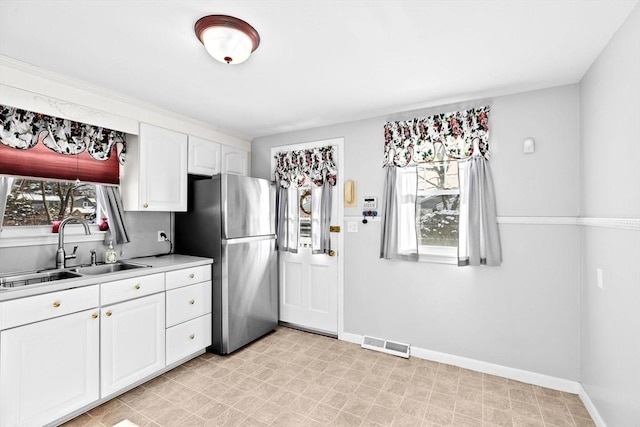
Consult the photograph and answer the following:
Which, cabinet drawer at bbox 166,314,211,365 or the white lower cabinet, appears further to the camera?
cabinet drawer at bbox 166,314,211,365

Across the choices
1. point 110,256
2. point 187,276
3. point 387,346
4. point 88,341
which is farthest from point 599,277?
point 110,256

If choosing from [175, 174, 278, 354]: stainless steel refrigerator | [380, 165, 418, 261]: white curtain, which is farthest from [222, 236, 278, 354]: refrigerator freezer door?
[380, 165, 418, 261]: white curtain

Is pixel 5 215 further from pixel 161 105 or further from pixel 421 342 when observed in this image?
pixel 421 342

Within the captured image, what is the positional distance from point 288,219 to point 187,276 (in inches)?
51.5

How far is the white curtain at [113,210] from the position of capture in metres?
2.71

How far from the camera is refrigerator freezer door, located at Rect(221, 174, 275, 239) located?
2984 millimetres

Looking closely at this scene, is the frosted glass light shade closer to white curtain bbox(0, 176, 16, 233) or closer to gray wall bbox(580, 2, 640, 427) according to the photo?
white curtain bbox(0, 176, 16, 233)

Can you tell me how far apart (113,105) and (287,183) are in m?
1.84

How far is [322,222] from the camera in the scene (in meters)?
3.43

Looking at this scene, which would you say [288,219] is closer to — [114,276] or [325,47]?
[114,276]

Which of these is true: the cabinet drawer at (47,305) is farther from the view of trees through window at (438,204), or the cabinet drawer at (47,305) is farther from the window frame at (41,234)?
the view of trees through window at (438,204)

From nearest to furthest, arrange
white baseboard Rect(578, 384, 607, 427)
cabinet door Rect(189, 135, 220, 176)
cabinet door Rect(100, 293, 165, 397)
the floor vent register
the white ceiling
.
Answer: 1. the white ceiling
2. white baseboard Rect(578, 384, 607, 427)
3. cabinet door Rect(100, 293, 165, 397)
4. the floor vent register
5. cabinet door Rect(189, 135, 220, 176)

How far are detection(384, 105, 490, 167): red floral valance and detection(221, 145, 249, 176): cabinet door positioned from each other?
1871mm

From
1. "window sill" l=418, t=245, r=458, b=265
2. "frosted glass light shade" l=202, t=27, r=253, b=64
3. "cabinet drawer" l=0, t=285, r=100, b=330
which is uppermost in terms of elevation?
"frosted glass light shade" l=202, t=27, r=253, b=64
